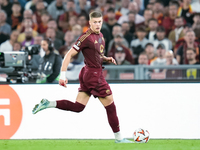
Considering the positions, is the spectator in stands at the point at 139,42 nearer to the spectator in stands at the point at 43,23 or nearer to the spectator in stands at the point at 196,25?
the spectator in stands at the point at 196,25

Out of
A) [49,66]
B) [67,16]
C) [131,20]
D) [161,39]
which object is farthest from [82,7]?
[49,66]

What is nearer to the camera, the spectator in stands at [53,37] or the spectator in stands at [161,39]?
the spectator in stands at [161,39]

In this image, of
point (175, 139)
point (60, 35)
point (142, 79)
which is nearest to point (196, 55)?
point (142, 79)

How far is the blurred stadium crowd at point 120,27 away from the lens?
32.9 ft

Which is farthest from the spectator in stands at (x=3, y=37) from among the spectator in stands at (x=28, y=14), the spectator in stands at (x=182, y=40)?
the spectator in stands at (x=182, y=40)

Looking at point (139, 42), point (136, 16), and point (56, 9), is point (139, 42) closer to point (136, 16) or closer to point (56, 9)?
point (136, 16)

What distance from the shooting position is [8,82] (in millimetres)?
7590

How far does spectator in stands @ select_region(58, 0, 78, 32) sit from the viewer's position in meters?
11.8

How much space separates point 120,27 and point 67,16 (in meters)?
1.76

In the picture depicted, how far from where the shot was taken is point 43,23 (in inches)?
474

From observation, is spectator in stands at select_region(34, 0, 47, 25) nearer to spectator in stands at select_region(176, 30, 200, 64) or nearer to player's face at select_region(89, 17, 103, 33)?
spectator in stands at select_region(176, 30, 200, 64)

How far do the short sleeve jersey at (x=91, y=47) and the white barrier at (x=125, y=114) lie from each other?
1.27m

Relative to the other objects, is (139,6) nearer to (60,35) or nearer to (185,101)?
(60,35)

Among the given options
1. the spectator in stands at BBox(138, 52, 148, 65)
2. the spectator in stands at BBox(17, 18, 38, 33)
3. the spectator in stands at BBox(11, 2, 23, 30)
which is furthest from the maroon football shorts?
the spectator in stands at BBox(11, 2, 23, 30)
